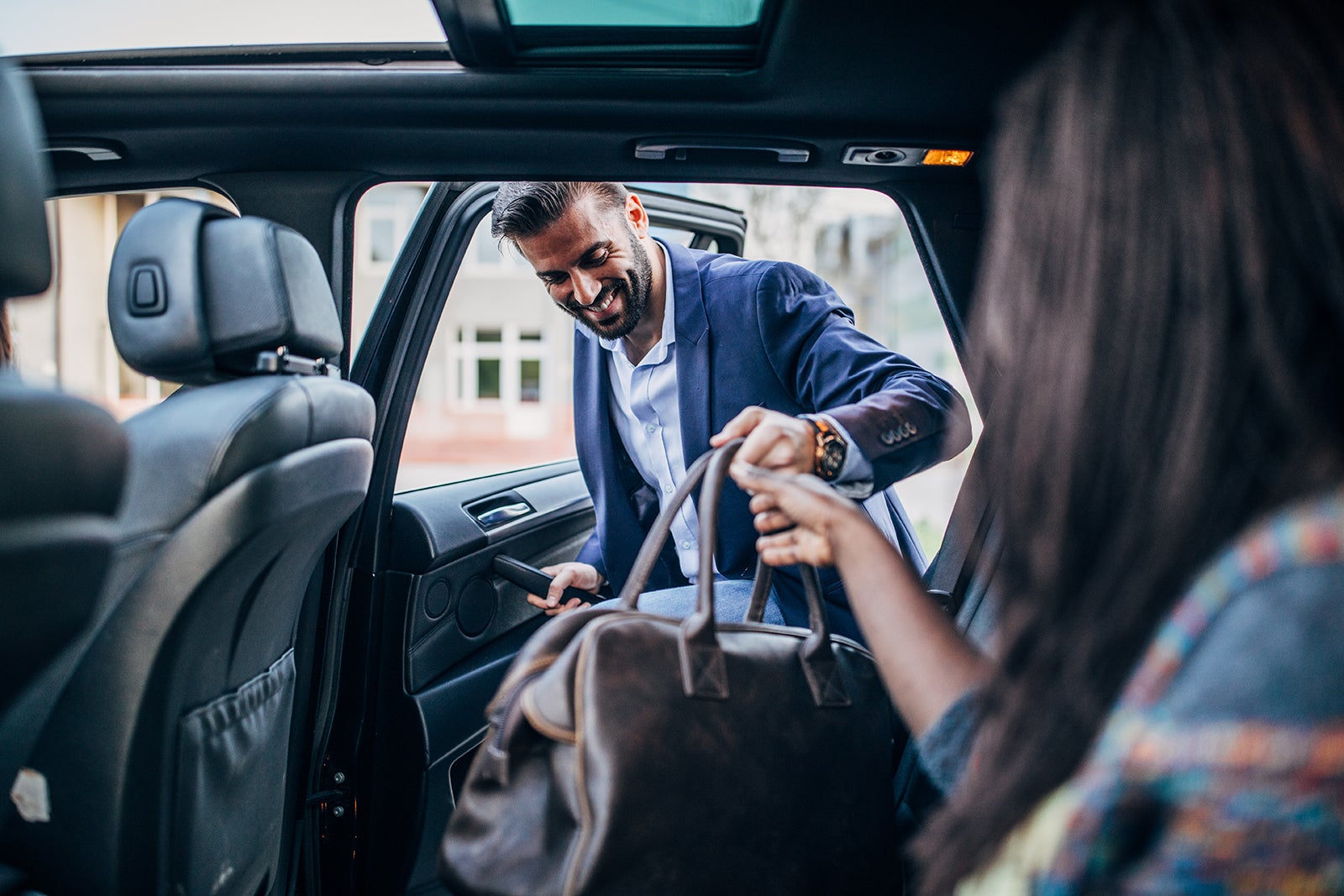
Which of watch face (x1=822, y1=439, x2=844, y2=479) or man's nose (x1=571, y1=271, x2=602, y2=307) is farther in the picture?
man's nose (x1=571, y1=271, x2=602, y2=307)

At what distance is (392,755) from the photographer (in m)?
1.92

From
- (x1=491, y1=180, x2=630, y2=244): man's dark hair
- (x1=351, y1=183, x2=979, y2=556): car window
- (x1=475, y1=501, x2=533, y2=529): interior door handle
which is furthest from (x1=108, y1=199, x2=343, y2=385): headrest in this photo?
(x1=351, y1=183, x2=979, y2=556): car window

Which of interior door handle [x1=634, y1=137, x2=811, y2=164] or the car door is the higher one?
interior door handle [x1=634, y1=137, x2=811, y2=164]

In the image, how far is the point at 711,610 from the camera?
106cm

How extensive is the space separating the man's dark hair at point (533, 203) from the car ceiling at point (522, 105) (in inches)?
10.0

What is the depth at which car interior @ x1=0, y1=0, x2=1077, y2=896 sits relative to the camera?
122cm

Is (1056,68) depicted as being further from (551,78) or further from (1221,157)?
(551,78)

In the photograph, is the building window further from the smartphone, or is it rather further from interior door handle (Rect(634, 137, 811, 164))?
interior door handle (Rect(634, 137, 811, 164))

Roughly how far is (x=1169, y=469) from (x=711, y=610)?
561mm

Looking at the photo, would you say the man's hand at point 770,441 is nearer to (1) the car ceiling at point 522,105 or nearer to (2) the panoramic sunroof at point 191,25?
(1) the car ceiling at point 522,105

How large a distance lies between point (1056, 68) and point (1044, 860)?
639mm

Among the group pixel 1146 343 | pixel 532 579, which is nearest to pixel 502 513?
pixel 532 579

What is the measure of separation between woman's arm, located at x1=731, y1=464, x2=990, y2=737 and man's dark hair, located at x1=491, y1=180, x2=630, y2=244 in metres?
1.04

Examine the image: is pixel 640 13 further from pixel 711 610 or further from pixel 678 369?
pixel 711 610
